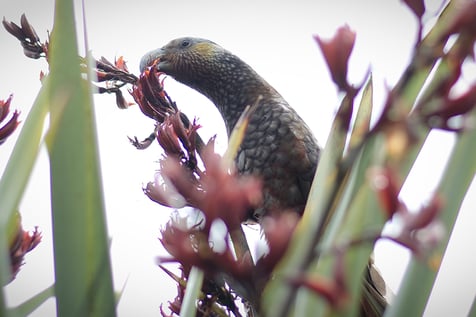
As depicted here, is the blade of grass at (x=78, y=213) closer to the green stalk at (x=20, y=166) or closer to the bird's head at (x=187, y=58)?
the green stalk at (x=20, y=166)

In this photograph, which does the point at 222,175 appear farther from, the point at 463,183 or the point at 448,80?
the point at 463,183

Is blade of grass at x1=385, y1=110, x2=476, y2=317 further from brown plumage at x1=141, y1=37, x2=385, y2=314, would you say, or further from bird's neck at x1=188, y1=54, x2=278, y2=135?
bird's neck at x1=188, y1=54, x2=278, y2=135

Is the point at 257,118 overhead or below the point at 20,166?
overhead

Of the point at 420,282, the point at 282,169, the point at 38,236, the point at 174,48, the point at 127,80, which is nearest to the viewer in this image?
the point at 420,282

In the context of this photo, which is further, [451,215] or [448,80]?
[451,215]

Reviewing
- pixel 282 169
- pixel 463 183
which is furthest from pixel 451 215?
pixel 282 169

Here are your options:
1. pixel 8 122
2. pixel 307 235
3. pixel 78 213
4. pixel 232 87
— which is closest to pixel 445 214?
pixel 307 235

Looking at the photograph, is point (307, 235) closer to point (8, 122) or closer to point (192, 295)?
point (192, 295)
